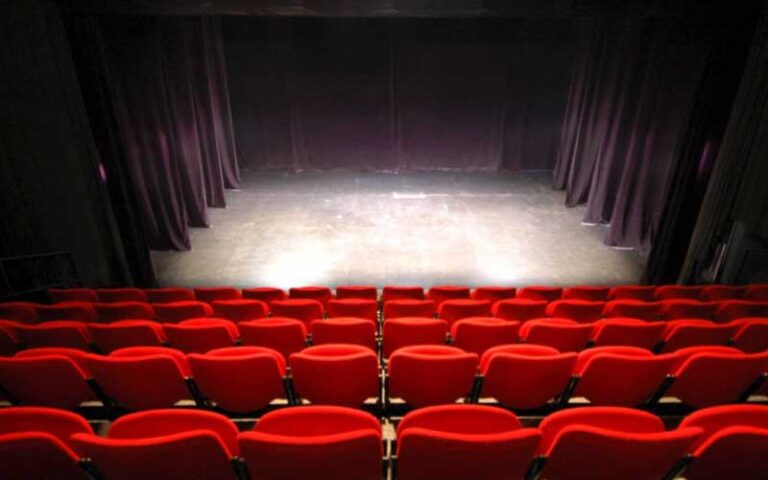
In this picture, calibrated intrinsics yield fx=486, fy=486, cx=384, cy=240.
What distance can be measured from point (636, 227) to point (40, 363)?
7.13 meters

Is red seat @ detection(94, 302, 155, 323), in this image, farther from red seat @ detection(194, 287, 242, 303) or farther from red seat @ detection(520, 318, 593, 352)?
red seat @ detection(520, 318, 593, 352)

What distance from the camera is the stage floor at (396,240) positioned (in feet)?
20.6

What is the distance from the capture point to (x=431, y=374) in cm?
249

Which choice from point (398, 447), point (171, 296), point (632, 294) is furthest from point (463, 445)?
point (171, 296)

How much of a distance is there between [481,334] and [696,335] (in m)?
1.35

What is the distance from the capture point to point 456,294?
4.71 meters

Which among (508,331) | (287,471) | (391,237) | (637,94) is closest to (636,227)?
(637,94)

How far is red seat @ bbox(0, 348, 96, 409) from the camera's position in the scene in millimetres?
2449

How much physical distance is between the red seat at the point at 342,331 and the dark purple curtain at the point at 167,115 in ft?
12.0

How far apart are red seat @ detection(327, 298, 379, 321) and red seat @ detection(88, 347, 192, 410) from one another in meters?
1.44

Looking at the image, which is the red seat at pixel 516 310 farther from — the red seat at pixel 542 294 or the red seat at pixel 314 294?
the red seat at pixel 314 294

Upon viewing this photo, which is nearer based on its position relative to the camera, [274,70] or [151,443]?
[151,443]

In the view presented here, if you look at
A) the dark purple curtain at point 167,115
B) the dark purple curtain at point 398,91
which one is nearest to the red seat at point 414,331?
the dark purple curtain at point 167,115

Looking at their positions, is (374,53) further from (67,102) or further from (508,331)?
(508,331)
